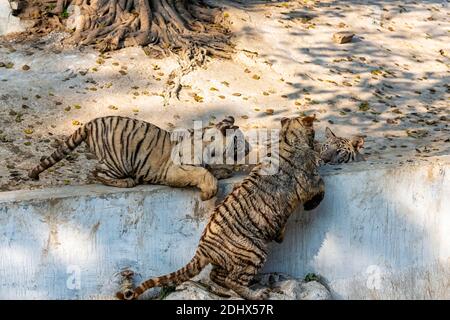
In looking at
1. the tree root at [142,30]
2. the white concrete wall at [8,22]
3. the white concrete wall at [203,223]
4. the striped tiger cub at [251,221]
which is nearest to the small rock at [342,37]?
the tree root at [142,30]

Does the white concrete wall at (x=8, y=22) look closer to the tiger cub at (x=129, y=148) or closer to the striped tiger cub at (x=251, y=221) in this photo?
the tiger cub at (x=129, y=148)

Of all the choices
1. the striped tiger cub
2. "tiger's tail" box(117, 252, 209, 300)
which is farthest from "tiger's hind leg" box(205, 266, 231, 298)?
"tiger's tail" box(117, 252, 209, 300)

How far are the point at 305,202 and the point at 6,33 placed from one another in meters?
5.66

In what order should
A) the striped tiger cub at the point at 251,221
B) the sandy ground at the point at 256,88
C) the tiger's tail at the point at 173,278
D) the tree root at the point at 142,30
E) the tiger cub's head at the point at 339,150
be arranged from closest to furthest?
the tiger's tail at the point at 173,278 < the striped tiger cub at the point at 251,221 < the tiger cub's head at the point at 339,150 < the sandy ground at the point at 256,88 < the tree root at the point at 142,30

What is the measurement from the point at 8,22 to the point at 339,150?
5169mm

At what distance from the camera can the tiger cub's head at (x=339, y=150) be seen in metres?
6.93

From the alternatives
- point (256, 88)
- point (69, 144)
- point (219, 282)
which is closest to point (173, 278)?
point (219, 282)

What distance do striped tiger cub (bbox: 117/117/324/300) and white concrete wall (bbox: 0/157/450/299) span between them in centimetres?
30

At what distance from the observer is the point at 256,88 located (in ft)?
31.6

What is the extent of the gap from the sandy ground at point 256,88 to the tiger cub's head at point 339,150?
53 centimetres

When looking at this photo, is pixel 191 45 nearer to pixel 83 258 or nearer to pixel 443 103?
pixel 443 103

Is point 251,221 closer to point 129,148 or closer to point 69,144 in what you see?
point 129,148

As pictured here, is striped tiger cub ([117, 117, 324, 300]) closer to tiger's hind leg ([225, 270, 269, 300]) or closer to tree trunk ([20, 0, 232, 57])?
tiger's hind leg ([225, 270, 269, 300])

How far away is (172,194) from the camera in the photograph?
19.3ft
